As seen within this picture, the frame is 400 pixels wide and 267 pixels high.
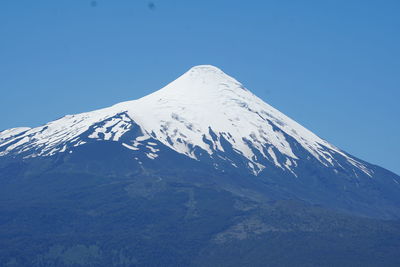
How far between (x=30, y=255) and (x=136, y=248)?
2396 centimetres

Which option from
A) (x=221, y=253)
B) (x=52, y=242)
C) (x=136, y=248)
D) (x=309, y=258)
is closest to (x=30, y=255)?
(x=52, y=242)

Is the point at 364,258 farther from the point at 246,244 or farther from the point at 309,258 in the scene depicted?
the point at 246,244

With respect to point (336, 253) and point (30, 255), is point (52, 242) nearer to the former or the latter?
point (30, 255)

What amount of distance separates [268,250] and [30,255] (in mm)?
53370

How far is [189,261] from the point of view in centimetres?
19238

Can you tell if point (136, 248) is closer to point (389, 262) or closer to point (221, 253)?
point (221, 253)

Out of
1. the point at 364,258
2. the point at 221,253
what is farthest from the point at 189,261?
the point at 364,258

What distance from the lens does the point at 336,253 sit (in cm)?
19200

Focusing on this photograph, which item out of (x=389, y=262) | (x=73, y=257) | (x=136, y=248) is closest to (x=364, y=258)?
(x=389, y=262)

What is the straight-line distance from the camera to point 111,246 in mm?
196500

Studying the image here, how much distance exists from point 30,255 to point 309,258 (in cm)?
6206

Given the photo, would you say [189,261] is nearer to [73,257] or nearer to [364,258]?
[73,257]

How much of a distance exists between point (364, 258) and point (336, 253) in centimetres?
628

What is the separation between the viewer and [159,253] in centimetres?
19525
